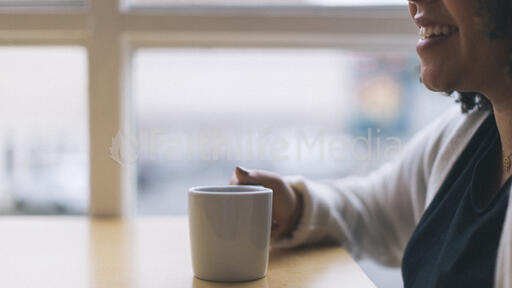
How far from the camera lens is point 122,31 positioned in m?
1.17

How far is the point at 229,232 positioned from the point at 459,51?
39cm

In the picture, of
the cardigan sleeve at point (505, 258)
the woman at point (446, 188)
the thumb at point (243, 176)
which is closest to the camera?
the cardigan sleeve at point (505, 258)

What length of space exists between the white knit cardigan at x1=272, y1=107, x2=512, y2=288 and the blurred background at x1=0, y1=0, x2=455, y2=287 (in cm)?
21

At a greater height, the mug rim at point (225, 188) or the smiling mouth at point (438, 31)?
the smiling mouth at point (438, 31)

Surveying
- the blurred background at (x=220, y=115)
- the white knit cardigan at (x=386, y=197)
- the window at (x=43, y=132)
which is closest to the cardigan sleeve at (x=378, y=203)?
the white knit cardigan at (x=386, y=197)

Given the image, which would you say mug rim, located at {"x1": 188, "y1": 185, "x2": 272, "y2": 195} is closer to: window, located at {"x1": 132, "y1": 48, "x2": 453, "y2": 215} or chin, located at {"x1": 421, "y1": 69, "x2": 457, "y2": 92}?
chin, located at {"x1": 421, "y1": 69, "x2": 457, "y2": 92}

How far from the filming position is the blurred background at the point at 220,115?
1258mm

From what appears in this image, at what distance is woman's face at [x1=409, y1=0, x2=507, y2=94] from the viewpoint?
718mm

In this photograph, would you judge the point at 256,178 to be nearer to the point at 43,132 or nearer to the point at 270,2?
the point at 270,2

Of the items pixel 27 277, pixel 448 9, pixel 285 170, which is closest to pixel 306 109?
pixel 285 170

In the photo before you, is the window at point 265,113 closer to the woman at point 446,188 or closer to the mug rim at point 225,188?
the woman at point 446,188

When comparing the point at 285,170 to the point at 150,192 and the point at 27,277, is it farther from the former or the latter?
the point at 27,277

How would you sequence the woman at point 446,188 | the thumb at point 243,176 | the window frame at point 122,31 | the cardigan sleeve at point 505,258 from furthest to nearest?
the window frame at point 122,31 → the thumb at point 243,176 → the woman at point 446,188 → the cardigan sleeve at point 505,258

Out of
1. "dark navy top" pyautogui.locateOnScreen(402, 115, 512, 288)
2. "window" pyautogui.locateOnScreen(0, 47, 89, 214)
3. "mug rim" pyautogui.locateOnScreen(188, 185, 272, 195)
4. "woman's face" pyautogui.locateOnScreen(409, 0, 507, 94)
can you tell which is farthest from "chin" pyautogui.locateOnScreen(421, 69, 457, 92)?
"window" pyautogui.locateOnScreen(0, 47, 89, 214)
